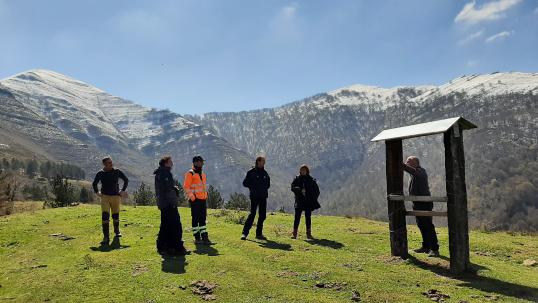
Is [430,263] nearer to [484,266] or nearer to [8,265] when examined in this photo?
[484,266]

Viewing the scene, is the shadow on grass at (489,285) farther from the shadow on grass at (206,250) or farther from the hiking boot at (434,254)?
the shadow on grass at (206,250)

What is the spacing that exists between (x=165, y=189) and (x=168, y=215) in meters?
0.82

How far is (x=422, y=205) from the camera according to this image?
14.8m

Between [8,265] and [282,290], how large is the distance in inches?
333

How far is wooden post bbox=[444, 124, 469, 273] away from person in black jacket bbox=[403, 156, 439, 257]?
2056 mm

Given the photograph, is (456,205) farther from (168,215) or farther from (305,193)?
(168,215)

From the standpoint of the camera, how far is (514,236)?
20578 millimetres

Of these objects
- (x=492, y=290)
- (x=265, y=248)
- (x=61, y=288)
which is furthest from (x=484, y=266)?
(x=61, y=288)

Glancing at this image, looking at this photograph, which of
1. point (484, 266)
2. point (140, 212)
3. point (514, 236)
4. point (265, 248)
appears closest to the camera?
point (484, 266)

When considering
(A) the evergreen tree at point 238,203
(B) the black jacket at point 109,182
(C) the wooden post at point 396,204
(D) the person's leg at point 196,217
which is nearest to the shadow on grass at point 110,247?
(B) the black jacket at point 109,182

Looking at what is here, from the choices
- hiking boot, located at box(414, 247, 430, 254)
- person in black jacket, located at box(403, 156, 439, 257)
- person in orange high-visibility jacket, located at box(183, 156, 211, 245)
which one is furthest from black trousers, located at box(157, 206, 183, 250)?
hiking boot, located at box(414, 247, 430, 254)

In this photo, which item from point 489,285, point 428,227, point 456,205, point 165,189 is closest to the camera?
point 489,285

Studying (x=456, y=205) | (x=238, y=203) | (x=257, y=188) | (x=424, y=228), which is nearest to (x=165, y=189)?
(x=257, y=188)

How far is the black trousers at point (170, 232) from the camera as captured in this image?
13891 mm
